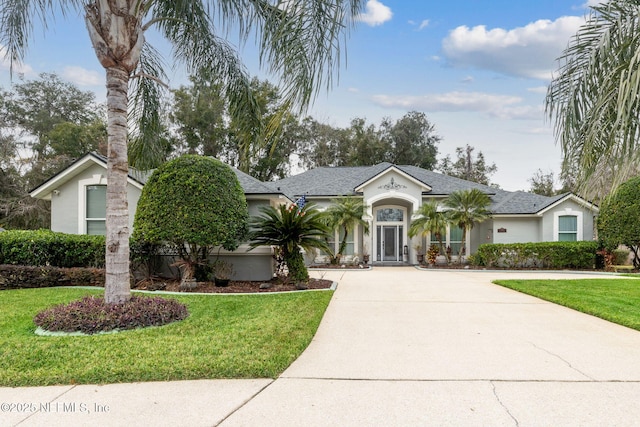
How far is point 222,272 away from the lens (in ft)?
39.3

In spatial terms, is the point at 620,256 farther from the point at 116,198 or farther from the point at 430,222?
the point at 116,198

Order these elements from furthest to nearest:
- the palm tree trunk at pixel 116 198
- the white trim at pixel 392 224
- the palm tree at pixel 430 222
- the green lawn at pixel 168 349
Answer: the white trim at pixel 392 224, the palm tree at pixel 430 222, the palm tree trunk at pixel 116 198, the green lawn at pixel 168 349

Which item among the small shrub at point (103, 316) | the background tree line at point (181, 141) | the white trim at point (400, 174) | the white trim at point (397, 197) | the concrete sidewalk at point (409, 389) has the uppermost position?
the background tree line at point (181, 141)

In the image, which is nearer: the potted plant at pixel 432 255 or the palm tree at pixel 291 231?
the palm tree at pixel 291 231

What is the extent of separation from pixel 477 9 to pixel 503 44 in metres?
1.36

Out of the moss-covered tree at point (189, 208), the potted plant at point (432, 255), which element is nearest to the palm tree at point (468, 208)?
the potted plant at point (432, 255)

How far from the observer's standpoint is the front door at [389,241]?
895 inches

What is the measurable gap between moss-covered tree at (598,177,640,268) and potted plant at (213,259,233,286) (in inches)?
624

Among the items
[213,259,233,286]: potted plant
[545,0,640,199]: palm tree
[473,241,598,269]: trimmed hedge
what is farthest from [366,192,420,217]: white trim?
[545,0,640,199]: palm tree

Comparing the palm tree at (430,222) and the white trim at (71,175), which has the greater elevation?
the white trim at (71,175)

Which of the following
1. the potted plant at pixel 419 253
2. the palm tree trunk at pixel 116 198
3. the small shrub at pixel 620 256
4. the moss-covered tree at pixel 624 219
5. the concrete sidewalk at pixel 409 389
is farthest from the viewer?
the potted plant at pixel 419 253

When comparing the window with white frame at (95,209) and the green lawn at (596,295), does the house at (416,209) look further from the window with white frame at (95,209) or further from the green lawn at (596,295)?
the window with white frame at (95,209)

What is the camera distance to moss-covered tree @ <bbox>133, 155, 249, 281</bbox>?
10.2m

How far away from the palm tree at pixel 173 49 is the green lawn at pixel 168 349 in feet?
4.60
